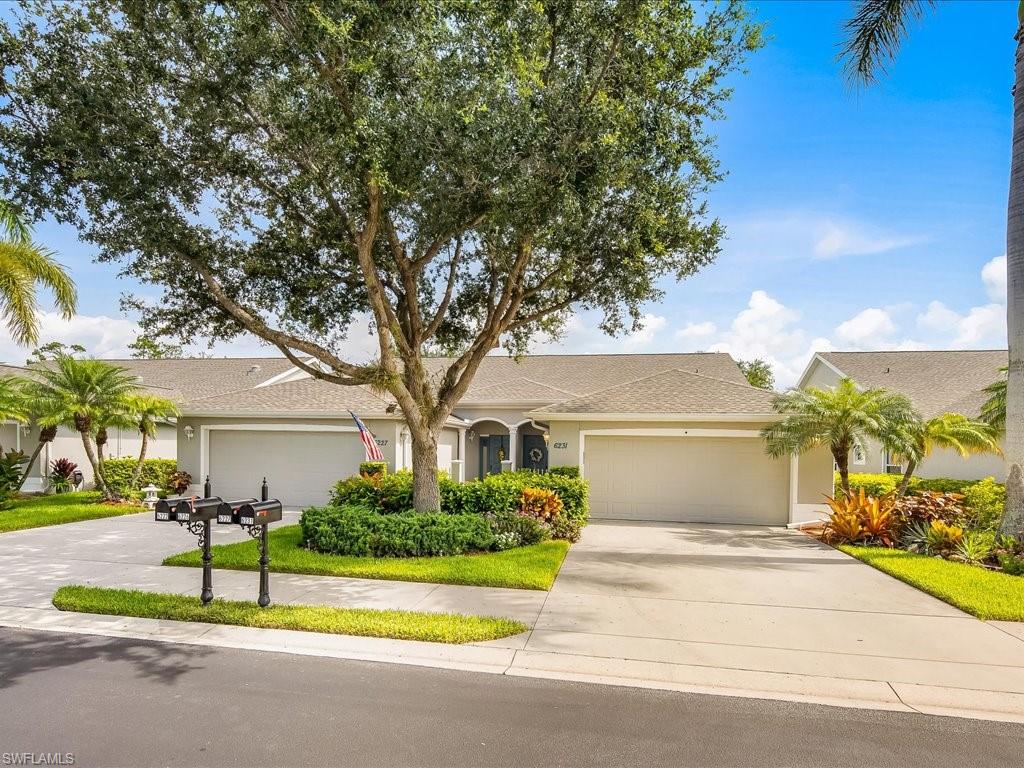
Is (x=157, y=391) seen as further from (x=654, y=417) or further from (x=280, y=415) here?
(x=654, y=417)

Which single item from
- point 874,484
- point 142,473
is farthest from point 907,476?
point 142,473

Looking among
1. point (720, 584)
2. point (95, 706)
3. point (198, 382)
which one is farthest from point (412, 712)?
point (198, 382)

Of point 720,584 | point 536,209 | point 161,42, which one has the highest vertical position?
point 161,42

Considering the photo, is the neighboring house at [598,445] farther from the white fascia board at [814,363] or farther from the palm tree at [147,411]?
the white fascia board at [814,363]

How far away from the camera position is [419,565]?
8.94 m

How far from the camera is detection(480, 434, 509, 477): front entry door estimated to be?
70.9 ft

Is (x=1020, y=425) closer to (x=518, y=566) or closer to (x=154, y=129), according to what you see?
(x=518, y=566)

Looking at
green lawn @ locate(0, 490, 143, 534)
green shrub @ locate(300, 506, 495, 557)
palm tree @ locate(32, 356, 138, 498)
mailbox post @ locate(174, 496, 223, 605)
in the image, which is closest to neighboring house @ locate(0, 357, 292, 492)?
palm tree @ locate(32, 356, 138, 498)

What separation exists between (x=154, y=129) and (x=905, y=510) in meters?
14.3

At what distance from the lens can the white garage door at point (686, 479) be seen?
14.8 m

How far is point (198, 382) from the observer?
77.2 feet

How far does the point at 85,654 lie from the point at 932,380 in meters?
25.6

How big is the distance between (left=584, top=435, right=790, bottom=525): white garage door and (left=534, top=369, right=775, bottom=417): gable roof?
77 centimetres

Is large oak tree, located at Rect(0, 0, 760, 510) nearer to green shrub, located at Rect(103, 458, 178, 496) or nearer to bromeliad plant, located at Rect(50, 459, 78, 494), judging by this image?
green shrub, located at Rect(103, 458, 178, 496)
